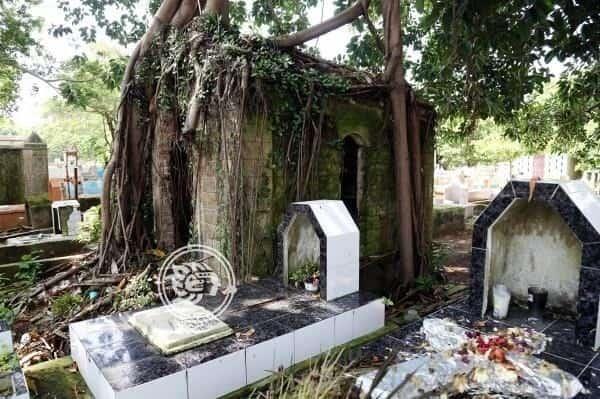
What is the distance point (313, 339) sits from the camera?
3525mm

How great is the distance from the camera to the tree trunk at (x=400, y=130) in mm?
5574

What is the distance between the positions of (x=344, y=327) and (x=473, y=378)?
146cm

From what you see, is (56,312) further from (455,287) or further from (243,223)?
(455,287)

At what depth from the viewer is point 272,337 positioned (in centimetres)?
326

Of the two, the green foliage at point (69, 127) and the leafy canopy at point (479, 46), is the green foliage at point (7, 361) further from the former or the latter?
the green foliage at point (69, 127)

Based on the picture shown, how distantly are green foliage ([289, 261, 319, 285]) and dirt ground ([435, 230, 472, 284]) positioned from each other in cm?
368

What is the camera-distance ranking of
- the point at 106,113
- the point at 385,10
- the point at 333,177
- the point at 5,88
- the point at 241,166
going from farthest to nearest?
the point at 5,88, the point at 106,113, the point at 333,177, the point at 385,10, the point at 241,166

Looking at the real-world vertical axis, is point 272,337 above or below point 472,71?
below

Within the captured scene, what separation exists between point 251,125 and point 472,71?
139 inches

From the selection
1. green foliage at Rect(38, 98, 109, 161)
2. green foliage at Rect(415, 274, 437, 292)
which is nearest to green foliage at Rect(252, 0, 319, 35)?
green foliage at Rect(415, 274, 437, 292)

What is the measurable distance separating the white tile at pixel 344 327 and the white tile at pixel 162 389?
5.16ft

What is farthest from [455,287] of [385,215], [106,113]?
[106,113]

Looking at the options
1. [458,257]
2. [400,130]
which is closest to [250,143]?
[400,130]

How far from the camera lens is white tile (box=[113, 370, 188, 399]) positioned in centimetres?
250
